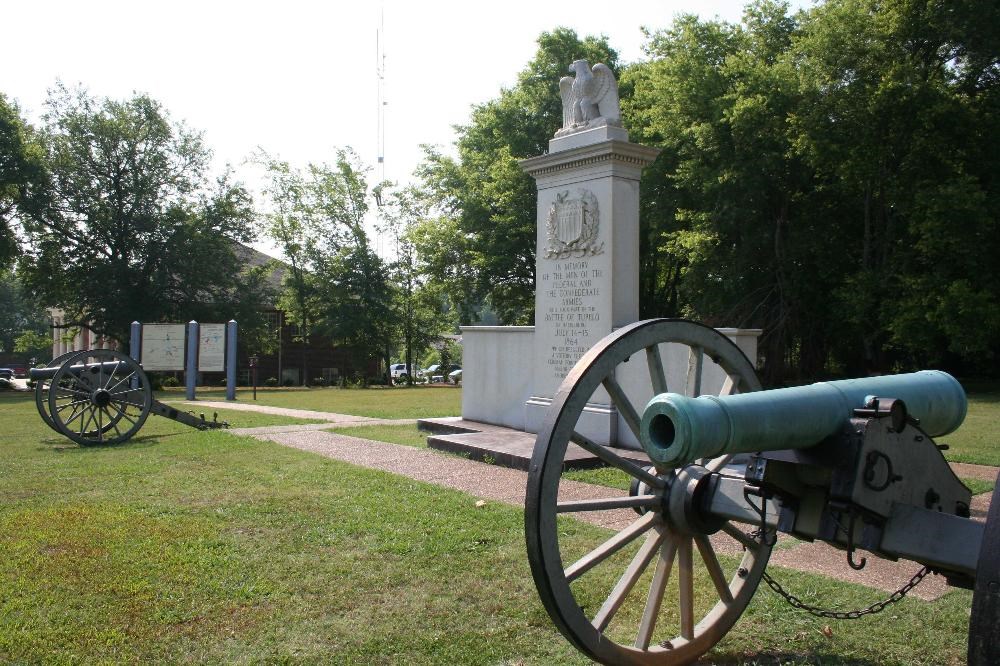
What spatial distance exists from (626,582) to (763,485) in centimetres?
73

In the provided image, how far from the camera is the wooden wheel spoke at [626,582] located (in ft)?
10.7

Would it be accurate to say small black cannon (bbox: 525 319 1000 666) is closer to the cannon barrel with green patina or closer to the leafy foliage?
the cannon barrel with green patina

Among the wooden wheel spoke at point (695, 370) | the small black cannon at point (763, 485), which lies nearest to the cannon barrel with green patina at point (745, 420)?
the small black cannon at point (763, 485)

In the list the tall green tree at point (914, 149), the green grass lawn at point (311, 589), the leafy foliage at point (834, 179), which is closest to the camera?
the green grass lawn at point (311, 589)

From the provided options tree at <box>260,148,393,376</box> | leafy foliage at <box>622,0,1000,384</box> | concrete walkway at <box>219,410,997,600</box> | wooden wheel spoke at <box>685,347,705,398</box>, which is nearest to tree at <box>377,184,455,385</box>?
tree at <box>260,148,393,376</box>

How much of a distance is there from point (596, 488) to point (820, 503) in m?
4.73

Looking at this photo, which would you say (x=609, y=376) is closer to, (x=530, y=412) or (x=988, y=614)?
(x=988, y=614)

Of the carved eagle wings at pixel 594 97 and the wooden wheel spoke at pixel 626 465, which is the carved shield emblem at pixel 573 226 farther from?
the wooden wheel spoke at pixel 626 465

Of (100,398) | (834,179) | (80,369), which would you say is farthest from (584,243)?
(834,179)

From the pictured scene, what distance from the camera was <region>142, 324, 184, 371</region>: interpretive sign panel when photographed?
21812mm

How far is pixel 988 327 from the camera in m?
20.5

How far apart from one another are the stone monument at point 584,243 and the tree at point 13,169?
28.4m

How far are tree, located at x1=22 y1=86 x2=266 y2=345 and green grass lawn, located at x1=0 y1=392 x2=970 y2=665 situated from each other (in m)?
29.2

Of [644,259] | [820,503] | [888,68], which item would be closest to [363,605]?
[820,503]
